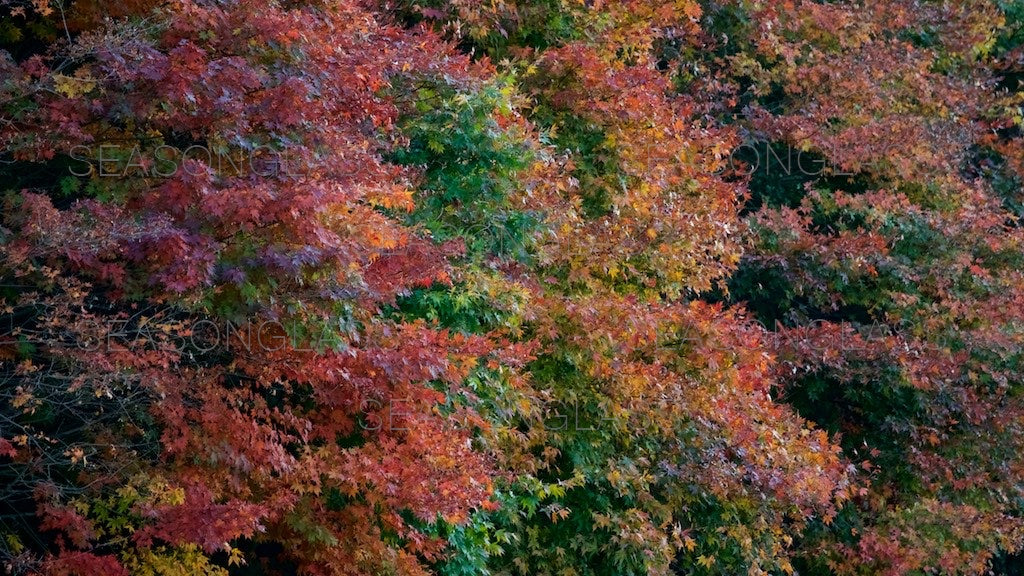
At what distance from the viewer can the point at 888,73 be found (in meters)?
18.6

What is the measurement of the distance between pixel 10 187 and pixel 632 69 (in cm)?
700

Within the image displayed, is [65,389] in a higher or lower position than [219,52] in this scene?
lower

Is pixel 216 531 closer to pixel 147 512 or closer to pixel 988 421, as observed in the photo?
pixel 147 512

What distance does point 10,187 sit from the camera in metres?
8.69

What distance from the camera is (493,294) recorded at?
10.8 m

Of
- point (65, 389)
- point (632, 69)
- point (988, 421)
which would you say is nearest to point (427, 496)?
point (65, 389)

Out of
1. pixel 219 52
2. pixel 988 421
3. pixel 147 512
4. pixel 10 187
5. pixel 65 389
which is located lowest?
pixel 988 421

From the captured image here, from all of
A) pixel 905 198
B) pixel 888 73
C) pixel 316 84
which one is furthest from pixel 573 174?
pixel 888 73

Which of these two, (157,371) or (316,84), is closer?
(157,371)

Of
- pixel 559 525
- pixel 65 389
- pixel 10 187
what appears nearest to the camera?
pixel 65 389

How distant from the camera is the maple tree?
8219 millimetres

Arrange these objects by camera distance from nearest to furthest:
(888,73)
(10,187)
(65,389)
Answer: (65,389)
(10,187)
(888,73)

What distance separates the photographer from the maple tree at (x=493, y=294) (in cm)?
822

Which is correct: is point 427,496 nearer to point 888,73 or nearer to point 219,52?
point 219,52
